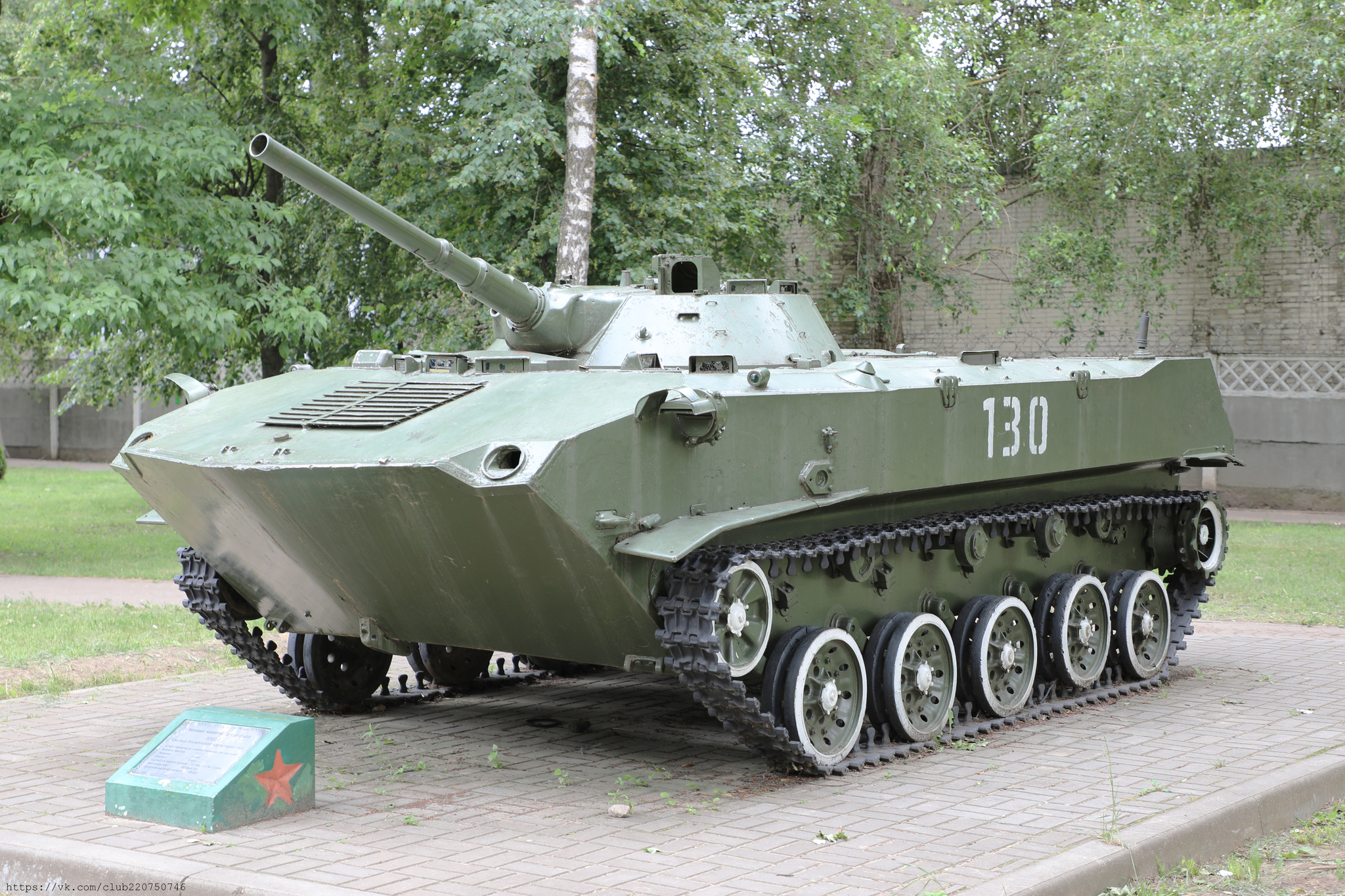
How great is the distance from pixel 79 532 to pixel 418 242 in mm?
14314

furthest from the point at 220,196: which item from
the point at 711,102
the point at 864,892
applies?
the point at 864,892

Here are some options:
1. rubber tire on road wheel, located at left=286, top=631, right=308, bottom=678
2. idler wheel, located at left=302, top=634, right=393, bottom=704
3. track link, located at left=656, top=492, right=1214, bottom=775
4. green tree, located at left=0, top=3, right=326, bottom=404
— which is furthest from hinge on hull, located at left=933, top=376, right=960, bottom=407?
green tree, located at left=0, top=3, right=326, bottom=404

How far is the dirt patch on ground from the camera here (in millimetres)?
9906

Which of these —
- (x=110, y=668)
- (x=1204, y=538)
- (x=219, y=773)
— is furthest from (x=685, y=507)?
(x=1204, y=538)

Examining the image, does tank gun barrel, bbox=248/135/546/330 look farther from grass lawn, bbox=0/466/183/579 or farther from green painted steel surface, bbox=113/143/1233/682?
grass lawn, bbox=0/466/183/579

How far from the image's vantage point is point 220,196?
56.8 ft

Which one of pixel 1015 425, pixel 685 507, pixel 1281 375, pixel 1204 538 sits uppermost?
pixel 1281 375

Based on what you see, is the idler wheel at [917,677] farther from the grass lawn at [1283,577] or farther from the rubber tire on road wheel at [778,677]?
the grass lawn at [1283,577]

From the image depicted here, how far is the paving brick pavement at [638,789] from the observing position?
19.1 ft

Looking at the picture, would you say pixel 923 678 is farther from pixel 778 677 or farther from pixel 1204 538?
pixel 1204 538

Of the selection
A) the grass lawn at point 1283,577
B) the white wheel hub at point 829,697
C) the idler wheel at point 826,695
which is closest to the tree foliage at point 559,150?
the grass lawn at point 1283,577

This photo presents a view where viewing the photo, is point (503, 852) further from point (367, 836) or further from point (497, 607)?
point (497, 607)

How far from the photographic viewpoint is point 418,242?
7773 millimetres

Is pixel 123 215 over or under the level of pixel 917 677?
over
